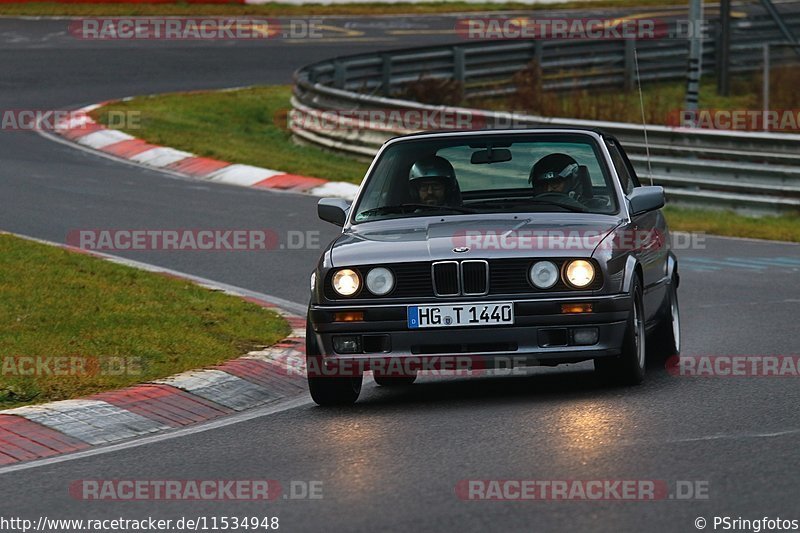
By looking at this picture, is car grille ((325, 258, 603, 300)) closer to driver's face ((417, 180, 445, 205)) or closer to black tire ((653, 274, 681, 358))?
driver's face ((417, 180, 445, 205))

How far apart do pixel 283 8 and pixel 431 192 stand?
3349 centimetres

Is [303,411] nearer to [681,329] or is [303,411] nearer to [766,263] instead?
[681,329]

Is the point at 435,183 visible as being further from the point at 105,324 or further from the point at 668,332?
the point at 105,324

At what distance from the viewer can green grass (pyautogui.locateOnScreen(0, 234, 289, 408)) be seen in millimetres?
9617

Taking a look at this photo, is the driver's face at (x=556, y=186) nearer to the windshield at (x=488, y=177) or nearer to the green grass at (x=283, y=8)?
the windshield at (x=488, y=177)

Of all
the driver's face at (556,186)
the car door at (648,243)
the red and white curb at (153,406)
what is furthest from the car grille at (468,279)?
the red and white curb at (153,406)

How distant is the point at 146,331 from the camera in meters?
11.0

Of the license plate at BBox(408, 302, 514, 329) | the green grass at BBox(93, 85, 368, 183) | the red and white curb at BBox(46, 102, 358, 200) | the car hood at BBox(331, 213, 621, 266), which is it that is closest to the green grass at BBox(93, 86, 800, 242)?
the green grass at BBox(93, 85, 368, 183)

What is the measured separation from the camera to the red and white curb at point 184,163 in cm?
2081

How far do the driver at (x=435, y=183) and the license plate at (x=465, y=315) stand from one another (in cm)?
125

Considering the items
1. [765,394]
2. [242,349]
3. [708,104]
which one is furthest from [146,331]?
[708,104]

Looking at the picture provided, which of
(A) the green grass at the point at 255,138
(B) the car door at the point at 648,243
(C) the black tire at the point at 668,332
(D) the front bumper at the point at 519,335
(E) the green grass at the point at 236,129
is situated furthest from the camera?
(E) the green grass at the point at 236,129

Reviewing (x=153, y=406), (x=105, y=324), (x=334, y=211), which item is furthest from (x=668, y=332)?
(x=105, y=324)

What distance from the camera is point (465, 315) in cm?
867
